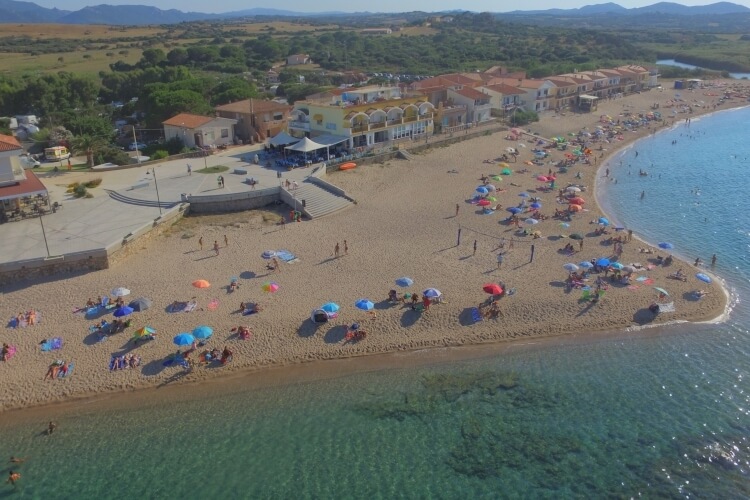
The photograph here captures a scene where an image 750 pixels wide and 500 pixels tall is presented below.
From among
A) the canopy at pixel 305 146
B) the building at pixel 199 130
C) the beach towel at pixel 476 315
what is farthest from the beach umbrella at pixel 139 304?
the building at pixel 199 130

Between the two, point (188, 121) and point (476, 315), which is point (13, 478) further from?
point (188, 121)

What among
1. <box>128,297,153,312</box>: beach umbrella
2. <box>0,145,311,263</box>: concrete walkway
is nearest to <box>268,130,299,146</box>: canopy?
<box>0,145,311,263</box>: concrete walkway

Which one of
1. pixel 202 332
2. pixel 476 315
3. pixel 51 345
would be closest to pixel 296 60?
pixel 476 315

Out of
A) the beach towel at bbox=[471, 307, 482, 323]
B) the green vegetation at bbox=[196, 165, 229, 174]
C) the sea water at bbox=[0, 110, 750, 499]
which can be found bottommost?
the sea water at bbox=[0, 110, 750, 499]

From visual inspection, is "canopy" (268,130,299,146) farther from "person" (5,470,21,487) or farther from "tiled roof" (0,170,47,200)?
"person" (5,470,21,487)

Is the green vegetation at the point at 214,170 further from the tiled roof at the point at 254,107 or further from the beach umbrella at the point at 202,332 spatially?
the beach umbrella at the point at 202,332
